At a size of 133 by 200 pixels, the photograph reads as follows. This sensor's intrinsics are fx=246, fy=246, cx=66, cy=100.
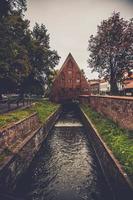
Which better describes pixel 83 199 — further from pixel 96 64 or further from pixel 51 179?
pixel 96 64

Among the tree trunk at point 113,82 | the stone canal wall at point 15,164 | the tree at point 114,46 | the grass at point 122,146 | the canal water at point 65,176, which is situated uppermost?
the tree at point 114,46

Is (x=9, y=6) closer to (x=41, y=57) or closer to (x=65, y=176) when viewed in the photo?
(x=65, y=176)

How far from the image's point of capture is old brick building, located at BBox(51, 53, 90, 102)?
5583 centimetres

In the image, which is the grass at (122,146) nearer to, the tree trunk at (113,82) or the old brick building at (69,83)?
the tree trunk at (113,82)

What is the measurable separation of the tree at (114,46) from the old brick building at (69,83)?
1853 centimetres

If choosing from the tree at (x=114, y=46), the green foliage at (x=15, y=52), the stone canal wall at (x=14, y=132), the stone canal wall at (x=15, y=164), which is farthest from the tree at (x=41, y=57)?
the stone canal wall at (x=15, y=164)

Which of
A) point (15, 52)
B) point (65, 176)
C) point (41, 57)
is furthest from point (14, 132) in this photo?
point (41, 57)

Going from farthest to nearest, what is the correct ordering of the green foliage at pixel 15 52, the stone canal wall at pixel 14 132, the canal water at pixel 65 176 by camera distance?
1. the green foliage at pixel 15 52
2. the stone canal wall at pixel 14 132
3. the canal water at pixel 65 176

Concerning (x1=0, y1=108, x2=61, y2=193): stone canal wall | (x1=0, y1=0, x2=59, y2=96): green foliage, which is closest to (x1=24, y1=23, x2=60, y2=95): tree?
(x1=0, y1=0, x2=59, y2=96): green foliage

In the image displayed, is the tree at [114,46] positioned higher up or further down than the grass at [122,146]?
higher up

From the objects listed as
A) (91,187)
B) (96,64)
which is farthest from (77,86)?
(91,187)

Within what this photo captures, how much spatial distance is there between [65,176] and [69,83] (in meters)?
44.8

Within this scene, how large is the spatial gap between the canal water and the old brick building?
118 feet

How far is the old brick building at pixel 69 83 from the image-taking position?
55.8m
